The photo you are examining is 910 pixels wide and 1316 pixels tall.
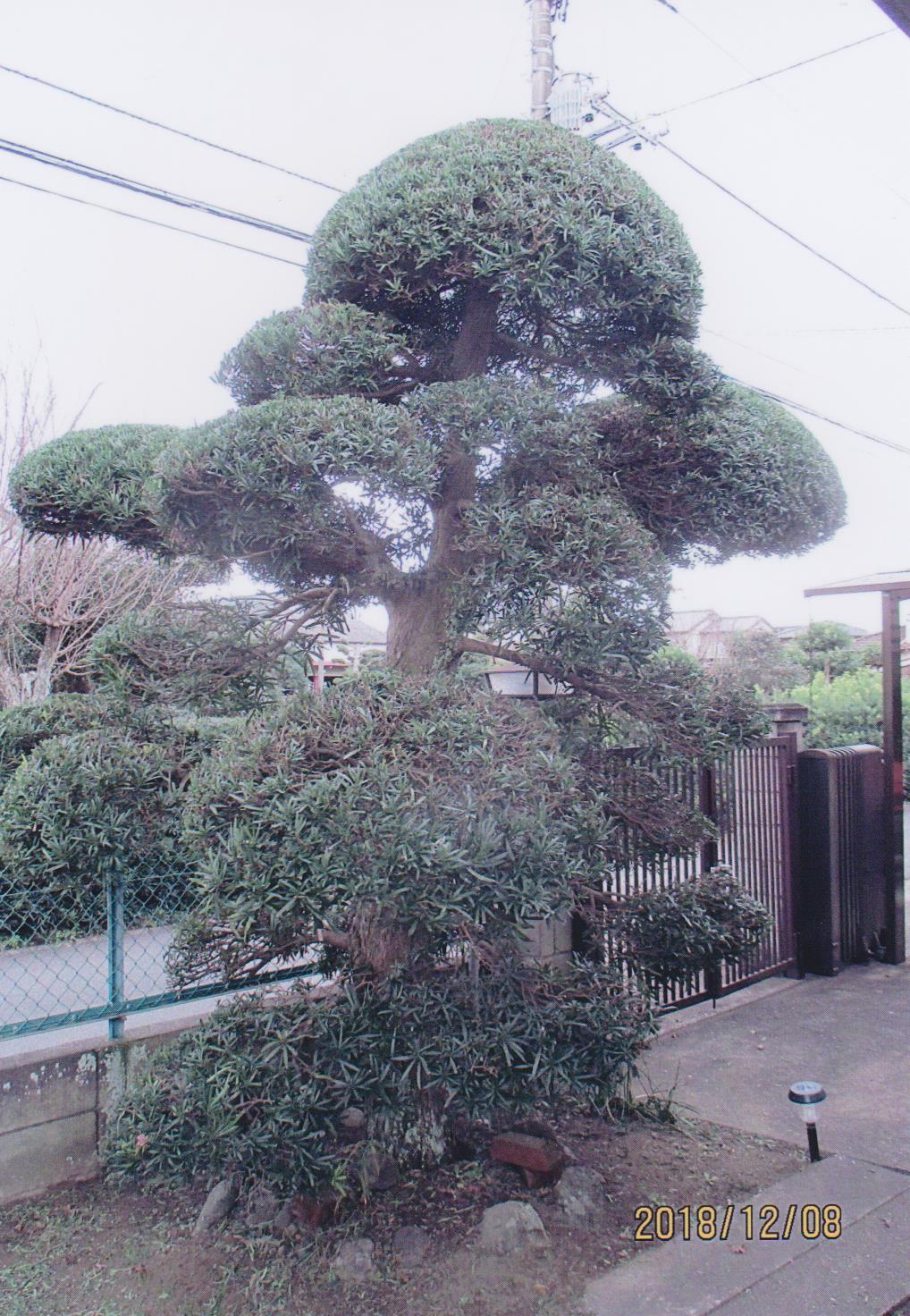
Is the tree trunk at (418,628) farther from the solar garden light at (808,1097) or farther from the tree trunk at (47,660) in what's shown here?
the tree trunk at (47,660)

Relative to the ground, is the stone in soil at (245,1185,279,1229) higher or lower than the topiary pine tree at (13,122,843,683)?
lower

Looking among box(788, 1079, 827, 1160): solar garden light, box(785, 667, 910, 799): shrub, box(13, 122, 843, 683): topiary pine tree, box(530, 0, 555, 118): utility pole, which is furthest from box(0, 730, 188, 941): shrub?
box(785, 667, 910, 799): shrub

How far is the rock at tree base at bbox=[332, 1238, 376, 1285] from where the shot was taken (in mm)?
2787

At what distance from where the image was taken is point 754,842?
5.96 m

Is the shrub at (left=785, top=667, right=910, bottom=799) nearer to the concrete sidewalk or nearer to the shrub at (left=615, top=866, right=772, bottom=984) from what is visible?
the concrete sidewalk

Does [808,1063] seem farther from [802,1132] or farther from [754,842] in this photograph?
[754,842]

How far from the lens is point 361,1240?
2902 mm

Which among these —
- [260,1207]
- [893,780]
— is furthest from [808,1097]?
[893,780]

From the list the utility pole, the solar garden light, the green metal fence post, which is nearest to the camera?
the solar garden light

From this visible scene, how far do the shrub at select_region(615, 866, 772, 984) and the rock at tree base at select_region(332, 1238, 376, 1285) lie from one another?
135cm

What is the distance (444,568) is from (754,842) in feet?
11.5

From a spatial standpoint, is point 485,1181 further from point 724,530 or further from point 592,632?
point 724,530

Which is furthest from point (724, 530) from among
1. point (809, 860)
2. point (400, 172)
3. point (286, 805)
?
point (809, 860)
